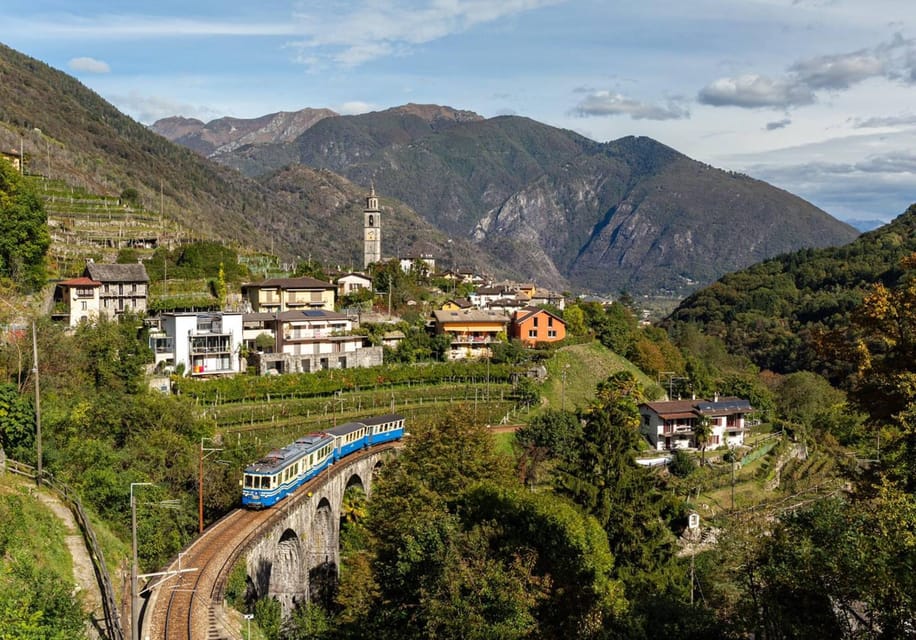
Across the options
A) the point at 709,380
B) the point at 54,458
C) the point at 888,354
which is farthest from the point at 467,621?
the point at 709,380

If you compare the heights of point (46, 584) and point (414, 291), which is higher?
point (414, 291)

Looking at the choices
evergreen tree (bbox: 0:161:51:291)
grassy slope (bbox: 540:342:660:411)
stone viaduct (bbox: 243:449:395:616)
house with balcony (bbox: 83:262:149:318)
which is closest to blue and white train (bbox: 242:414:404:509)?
stone viaduct (bbox: 243:449:395:616)

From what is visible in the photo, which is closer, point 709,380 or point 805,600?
point 805,600

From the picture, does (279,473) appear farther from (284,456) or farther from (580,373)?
(580,373)

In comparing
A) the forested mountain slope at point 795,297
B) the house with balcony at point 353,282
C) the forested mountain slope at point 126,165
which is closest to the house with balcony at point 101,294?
the house with balcony at point 353,282

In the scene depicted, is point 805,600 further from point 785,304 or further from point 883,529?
point 785,304
